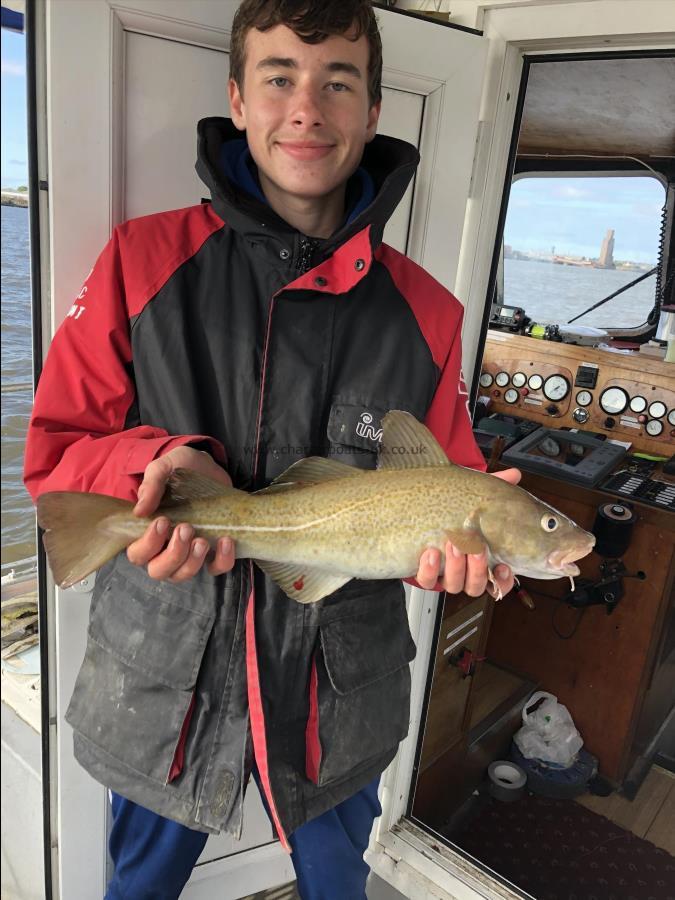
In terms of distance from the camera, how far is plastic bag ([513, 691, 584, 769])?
389 centimetres

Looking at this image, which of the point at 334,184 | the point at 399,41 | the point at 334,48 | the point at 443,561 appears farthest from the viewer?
the point at 399,41

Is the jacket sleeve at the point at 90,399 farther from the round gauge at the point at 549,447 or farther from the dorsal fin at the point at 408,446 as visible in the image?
the round gauge at the point at 549,447

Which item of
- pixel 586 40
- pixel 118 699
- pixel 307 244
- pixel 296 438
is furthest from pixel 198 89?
pixel 118 699

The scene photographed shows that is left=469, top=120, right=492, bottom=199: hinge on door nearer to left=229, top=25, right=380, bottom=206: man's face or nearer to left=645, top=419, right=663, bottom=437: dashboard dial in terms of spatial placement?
left=229, top=25, right=380, bottom=206: man's face

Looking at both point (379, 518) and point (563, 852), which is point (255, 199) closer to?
point (379, 518)

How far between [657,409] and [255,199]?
3.56m

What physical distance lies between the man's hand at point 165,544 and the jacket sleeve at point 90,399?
0.34 feet

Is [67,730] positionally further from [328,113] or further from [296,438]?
[328,113]

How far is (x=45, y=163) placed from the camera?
1853mm

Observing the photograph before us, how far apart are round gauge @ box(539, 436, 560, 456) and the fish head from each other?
289 centimetres

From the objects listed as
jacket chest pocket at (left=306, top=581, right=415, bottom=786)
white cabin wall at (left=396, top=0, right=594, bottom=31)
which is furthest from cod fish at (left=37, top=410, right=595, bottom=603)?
white cabin wall at (left=396, top=0, right=594, bottom=31)

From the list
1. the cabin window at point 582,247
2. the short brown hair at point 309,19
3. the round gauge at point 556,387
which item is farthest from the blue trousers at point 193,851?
the cabin window at point 582,247

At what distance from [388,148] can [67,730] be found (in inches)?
78.8

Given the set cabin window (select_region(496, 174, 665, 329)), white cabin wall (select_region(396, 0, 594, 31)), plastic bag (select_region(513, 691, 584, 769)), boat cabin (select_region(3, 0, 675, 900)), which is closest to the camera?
boat cabin (select_region(3, 0, 675, 900))
